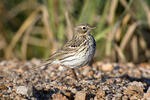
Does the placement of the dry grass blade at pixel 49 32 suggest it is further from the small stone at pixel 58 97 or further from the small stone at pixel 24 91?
the small stone at pixel 58 97

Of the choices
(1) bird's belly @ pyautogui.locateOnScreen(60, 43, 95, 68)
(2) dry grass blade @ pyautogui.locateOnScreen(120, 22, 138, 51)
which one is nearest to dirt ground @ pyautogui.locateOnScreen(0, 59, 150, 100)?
(1) bird's belly @ pyautogui.locateOnScreen(60, 43, 95, 68)

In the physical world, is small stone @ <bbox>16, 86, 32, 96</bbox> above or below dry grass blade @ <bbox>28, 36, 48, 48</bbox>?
below

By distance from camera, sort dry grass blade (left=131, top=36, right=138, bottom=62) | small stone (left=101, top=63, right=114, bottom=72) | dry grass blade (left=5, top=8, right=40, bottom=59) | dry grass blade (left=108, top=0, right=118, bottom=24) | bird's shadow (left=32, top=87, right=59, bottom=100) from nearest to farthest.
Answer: bird's shadow (left=32, top=87, right=59, bottom=100) → small stone (left=101, top=63, right=114, bottom=72) → dry grass blade (left=108, top=0, right=118, bottom=24) → dry grass blade (left=131, top=36, right=138, bottom=62) → dry grass blade (left=5, top=8, right=40, bottom=59)

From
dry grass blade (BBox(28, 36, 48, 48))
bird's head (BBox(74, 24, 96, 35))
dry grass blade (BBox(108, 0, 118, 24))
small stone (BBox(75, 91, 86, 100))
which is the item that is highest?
dry grass blade (BBox(28, 36, 48, 48))

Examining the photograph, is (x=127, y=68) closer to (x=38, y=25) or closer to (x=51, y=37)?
(x=51, y=37)

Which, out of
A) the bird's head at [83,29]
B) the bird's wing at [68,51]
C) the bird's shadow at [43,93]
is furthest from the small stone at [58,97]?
the bird's head at [83,29]

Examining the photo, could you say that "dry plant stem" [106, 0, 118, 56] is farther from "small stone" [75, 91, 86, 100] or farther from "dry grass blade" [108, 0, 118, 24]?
"small stone" [75, 91, 86, 100]

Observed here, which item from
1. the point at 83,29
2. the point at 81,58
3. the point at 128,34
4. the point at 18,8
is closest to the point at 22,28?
the point at 18,8

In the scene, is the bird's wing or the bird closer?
the bird

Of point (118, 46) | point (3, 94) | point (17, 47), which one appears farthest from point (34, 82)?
point (17, 47)

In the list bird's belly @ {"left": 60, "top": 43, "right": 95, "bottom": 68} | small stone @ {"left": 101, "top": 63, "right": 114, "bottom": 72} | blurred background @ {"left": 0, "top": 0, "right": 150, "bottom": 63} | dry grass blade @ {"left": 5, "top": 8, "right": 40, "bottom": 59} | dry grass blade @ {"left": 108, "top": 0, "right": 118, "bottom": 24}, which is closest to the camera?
bird's belly @ {"left": 60, "top": 43, "right": 95, "bottom": 68}
